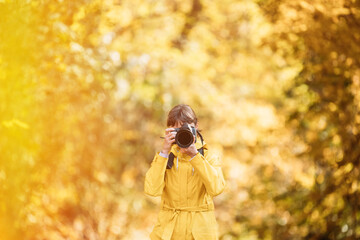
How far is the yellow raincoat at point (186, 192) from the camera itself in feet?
9.43

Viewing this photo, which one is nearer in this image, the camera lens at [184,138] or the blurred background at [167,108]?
the camera lens at [184,138]

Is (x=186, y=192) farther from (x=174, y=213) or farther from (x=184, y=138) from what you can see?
(x=184, y=138)

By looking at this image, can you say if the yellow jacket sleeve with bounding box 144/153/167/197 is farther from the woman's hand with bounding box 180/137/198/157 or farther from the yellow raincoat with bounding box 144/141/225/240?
the woman's hand with bounding box 180/137/198/157

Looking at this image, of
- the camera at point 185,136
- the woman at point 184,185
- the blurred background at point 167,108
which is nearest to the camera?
the camera at point 185,136

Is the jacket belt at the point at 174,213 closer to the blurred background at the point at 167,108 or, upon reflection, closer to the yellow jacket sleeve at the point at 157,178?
the yellow jacket sleeve at the point at 157,178

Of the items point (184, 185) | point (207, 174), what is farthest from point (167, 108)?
point (207, 174)

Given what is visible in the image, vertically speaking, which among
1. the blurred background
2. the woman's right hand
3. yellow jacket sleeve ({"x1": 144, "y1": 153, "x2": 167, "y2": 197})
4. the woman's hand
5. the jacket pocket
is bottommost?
the jacket pocket

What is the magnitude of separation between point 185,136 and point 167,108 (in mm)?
7371

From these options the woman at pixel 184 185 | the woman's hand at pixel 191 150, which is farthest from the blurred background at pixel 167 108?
the woman's hand at pixel 191 150

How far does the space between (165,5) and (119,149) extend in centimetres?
291

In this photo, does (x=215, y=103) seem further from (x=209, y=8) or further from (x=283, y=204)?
(x=283, y=204)

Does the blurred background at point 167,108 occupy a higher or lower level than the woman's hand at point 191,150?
higher

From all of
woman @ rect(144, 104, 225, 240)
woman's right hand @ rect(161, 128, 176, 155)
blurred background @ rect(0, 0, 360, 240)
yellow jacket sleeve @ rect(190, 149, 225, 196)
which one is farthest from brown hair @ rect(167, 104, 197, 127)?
blurred background @ rect(0, 0, 360, 240)

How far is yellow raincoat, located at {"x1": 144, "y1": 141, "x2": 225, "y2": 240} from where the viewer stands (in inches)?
113
